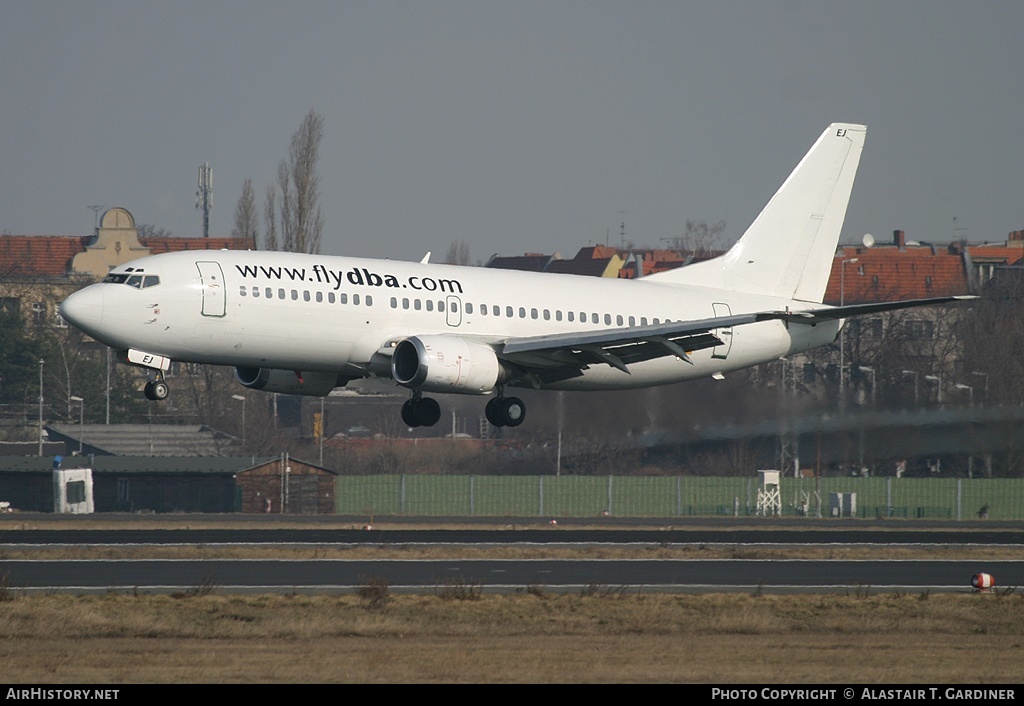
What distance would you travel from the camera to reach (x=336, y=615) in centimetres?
2875

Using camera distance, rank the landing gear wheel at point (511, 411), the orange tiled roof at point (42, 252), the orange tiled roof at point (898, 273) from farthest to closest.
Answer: the orange tiled roof at point (42, 252), the orange tiled roof at point (898, 273), the landing gear wheel at point (511, 411)

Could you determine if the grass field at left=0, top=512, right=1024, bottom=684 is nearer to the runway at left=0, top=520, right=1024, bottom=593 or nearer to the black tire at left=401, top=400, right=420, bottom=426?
the runway at left=0, top=520, right=1024, bottom=593

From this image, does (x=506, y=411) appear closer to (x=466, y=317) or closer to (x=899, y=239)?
(x=466, y=317)

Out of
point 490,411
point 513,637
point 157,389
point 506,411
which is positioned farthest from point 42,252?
point 513,637

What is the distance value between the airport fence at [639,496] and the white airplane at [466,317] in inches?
837

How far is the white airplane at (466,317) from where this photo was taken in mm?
37656

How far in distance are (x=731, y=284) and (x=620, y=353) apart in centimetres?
711

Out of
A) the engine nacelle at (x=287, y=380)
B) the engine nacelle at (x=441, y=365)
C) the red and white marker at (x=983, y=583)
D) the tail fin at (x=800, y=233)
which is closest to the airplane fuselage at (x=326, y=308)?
the engine nacelle at (x=441, y=365)

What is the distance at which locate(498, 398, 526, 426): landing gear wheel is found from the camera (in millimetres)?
43125

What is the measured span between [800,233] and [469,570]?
59.3 ft

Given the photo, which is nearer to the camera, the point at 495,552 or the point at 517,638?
the point at 517,638

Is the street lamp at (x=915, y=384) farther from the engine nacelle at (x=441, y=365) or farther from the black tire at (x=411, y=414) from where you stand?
the engine nacelle at (x=441, y=365)

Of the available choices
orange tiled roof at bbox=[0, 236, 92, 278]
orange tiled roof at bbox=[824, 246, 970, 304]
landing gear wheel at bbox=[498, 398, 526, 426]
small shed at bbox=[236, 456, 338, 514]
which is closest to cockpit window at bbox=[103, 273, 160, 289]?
landing gear wheel at bbox=[498, 398, 526, 426]

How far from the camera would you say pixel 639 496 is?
69750 millimetres
